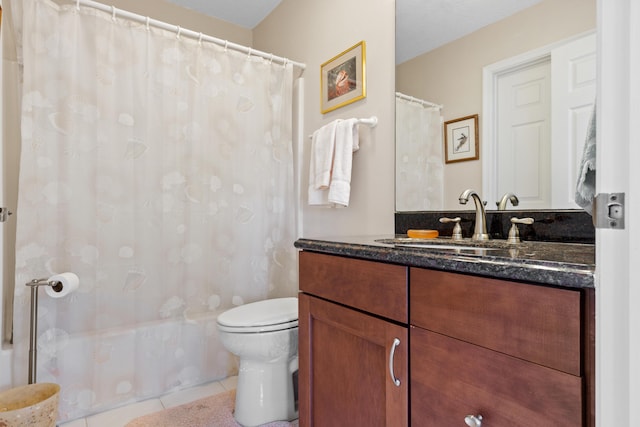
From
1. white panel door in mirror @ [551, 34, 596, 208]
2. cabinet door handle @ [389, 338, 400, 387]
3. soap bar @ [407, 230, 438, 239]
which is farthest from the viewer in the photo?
soap bar @ [407, 230, 438, 239]

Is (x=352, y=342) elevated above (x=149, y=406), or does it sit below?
above

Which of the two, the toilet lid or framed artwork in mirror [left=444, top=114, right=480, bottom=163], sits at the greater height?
framed artwork in mirror [left=444, top=114, right=480, bottom=163]

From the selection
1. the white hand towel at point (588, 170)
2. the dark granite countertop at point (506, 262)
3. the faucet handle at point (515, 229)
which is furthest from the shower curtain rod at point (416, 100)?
the white hand towel at point (588, 170)

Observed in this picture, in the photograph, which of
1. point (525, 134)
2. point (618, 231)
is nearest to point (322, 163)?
point (525, 134)

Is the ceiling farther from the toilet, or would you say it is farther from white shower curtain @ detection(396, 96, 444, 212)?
the toilet

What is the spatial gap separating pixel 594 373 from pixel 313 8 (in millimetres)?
2243

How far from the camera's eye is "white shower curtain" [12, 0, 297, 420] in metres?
1.56

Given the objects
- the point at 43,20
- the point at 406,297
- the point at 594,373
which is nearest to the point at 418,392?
the point at 406,297

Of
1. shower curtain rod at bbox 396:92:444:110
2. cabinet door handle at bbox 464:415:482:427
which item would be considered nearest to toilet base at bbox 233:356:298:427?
cabinet door handle at bbox 464:415:482:427

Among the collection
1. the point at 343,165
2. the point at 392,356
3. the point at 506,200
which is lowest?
the point at 392,356

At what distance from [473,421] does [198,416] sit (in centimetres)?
135

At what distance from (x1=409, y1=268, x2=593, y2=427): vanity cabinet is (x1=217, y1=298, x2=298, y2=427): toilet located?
2.57ft

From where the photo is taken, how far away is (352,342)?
3.29 feet

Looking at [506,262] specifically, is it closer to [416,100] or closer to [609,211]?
[609,211]
